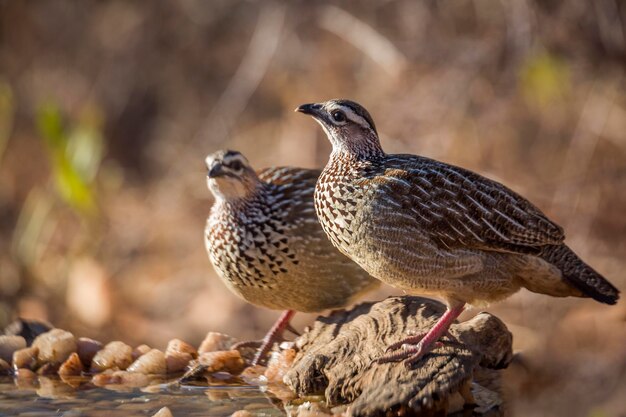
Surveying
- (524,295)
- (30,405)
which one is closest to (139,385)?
(30,405)

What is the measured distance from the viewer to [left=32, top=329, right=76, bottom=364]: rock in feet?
18.4

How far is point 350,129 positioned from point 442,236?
801 millimetres

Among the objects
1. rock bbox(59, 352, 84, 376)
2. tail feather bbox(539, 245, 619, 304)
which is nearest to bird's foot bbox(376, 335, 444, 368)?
tail feather bbox(539, 245, 619, 304)

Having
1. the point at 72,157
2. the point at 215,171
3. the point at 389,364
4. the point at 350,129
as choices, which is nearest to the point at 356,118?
the point at 350,129

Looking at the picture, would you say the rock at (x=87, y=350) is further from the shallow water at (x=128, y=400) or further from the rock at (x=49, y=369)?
the shallow water at (x=128, y=400)

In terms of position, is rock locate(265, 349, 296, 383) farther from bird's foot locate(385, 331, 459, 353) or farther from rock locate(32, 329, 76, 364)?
rock locate(32, 329, 76, 364)

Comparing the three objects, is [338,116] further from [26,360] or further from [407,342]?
[26,360]

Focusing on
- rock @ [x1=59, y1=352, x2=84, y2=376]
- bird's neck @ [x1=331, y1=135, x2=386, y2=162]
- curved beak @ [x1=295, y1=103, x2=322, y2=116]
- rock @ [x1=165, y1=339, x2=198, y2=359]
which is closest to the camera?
bird's neck @ [x1=331, y1=135, x2=386, y2=162]

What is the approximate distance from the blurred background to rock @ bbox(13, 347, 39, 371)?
2681mm

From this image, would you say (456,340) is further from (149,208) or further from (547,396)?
(149,208)

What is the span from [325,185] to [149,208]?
8.33 meters

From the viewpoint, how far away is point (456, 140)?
32.8 feet

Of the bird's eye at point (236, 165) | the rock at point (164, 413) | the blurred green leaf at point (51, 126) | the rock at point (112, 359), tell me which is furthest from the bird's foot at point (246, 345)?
the blurred green leaf at point (51, 126)

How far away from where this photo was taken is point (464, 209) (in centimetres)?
487
